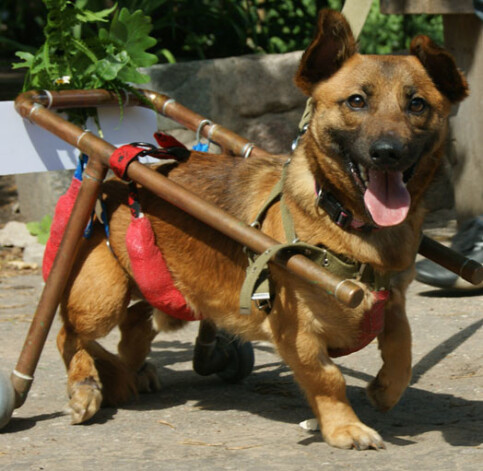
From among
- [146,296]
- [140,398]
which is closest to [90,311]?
[146,296]

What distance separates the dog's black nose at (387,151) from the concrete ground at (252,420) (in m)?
1.02

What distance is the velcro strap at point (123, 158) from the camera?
3.49 meters

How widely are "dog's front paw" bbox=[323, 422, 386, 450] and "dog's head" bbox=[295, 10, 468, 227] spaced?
0.76m

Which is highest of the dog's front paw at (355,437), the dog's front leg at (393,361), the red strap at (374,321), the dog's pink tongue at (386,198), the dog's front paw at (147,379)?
the dog's pink tongue at (386,198)

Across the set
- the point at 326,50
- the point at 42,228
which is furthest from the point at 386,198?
the point at 42,228

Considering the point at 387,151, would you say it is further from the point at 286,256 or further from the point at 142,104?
the point at 142,104

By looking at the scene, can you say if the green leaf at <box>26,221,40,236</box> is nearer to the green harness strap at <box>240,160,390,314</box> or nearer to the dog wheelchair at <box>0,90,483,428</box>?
the dog wheelchair at <box>0,90,483,428</box>

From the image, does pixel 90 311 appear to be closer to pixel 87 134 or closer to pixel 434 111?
pixel 87 134

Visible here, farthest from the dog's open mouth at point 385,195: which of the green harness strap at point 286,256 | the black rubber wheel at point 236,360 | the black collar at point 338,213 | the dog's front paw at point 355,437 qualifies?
the black rubber wheel at point 236,360

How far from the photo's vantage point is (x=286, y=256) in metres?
3.06

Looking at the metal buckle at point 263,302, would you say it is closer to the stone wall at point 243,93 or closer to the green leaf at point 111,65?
the green leaf at point 111,65

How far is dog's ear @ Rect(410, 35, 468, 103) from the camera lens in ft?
10.6

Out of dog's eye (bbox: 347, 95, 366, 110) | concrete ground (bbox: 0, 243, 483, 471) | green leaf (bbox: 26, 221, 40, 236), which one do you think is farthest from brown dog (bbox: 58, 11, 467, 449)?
green leaf (bbox: 26, 221, 40, 236)

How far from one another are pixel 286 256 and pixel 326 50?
0.80m
